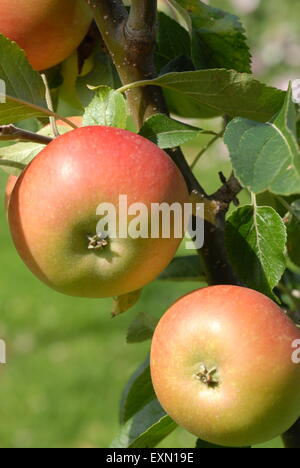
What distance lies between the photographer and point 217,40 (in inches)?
32.8

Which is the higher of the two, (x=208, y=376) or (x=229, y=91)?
(x=229, y=91)

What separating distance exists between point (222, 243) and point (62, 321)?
2.20 meters

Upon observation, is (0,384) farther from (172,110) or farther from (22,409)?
(172,110)

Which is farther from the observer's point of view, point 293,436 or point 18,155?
point 293,436

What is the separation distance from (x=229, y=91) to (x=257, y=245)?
14cm

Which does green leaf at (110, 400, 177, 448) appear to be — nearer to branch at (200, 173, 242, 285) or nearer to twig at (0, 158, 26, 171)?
branch at (200, 173, 242, 285)

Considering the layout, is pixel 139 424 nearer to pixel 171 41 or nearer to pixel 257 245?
pixel 257 245

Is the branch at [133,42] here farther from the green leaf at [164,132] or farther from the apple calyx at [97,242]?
the apple calyx at [97,242]

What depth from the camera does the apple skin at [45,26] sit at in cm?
75

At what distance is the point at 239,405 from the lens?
0.63 m

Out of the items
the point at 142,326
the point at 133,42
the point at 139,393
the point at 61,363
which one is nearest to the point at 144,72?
the point at 133,42

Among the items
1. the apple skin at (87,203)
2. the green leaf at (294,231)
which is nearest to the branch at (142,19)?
the apple skin at (87,203)

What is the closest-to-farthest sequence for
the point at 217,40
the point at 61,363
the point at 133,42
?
the point at 133,42, the point at 217,40, the point at 61,363
